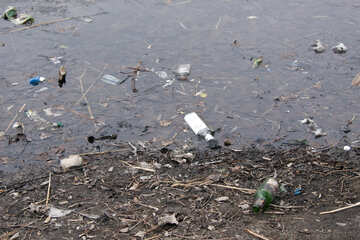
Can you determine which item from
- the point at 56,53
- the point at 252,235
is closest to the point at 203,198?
the point at 252,235

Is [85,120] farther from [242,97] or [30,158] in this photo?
[242,97]

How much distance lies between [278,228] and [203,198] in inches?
23.1

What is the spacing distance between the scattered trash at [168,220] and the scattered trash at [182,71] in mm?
1899

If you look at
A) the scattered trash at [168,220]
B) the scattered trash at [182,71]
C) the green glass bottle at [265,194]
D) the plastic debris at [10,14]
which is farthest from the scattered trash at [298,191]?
the plastic debris at [10,14]

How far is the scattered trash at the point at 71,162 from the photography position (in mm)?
3428

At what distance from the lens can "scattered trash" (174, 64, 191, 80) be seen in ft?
14.6

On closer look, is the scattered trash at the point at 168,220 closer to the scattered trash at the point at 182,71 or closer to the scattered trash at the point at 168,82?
the scattered trash at the point at 168,82

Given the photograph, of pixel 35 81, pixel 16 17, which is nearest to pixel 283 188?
pixel 35 81

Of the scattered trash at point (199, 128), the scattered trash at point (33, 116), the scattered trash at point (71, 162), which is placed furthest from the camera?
the scattered trash at point (33, 116)

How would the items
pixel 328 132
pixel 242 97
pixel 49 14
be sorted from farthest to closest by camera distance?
pixel 49 14
pixel 242 97
pixel 328 132

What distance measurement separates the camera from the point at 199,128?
3807 millimetres

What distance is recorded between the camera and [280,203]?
9.97 ft

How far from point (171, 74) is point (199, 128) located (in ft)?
3.03

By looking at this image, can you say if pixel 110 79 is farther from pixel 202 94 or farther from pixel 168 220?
pixel 168 220
